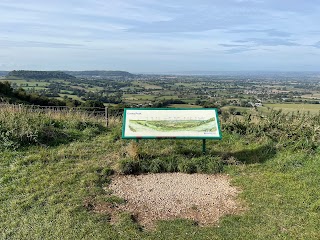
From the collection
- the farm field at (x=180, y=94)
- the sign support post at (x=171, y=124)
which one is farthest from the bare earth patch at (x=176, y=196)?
the farm field at (x=180, y=94)

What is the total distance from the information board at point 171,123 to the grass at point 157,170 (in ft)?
1.72

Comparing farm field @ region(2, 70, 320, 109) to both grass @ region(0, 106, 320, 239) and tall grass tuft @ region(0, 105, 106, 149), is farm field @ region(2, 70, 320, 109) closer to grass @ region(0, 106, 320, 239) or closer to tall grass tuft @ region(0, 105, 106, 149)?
grass @ region(0, 106, 320, 239)

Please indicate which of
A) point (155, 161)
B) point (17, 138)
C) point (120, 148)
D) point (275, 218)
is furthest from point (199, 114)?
point (17, 138)

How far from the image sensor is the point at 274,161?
8.02 meters

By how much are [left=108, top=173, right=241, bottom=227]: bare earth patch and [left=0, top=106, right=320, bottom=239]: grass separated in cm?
23

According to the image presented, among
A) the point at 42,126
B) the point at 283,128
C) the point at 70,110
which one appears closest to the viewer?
the point at 283,128

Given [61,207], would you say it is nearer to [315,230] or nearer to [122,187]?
[122,187]

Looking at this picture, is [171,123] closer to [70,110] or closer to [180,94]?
[70,110]

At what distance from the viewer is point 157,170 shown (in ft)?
24.6

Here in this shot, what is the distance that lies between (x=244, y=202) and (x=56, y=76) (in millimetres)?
62856

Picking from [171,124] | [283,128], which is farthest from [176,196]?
[283,128]

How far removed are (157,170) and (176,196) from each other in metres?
1.38

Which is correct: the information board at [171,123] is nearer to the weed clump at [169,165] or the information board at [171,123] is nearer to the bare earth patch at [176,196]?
the weed clump at [169,165]

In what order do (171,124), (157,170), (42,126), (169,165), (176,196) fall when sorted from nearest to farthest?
(176,196) < (157,170) < (169,165) < (171,124) < (42,126)
